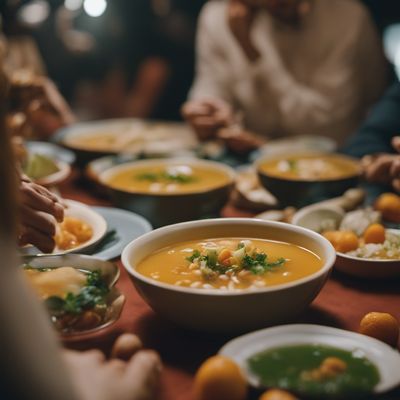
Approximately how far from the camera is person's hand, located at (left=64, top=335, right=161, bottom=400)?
0.99 metres

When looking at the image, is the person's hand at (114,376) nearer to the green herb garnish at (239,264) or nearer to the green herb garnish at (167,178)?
the green herb garnish at (239,264)

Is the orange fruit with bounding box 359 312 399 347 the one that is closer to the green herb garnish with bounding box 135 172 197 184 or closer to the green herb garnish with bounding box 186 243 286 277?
the green herb garnish with bounding box 186 243 286 277

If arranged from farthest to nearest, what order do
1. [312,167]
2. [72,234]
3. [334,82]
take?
[334,82], [312,167], [72,234]

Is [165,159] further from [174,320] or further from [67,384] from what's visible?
[67,384]

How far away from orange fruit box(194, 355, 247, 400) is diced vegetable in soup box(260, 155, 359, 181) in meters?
1.28

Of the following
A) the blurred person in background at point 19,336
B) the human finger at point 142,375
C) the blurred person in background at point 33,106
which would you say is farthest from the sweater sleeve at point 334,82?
the blurred person in background at point 19,336

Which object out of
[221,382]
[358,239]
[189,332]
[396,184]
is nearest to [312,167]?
[396,184]

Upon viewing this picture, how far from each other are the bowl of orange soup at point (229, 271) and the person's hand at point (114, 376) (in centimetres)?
16

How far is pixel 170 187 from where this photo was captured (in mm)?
2252

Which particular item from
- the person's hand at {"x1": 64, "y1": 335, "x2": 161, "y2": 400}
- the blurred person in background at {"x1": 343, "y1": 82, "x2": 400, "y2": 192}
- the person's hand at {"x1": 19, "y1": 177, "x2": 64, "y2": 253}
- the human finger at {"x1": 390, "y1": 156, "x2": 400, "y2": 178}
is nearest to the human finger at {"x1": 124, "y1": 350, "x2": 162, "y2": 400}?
the person's hand at {"x1": 64, "y1": 335, "x2": 161, "y2": 400}

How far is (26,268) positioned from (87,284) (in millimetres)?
206

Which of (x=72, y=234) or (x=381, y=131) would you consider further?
(x=381, y=131)

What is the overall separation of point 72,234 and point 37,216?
39cm

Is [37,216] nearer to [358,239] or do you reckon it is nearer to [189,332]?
[189,332]
